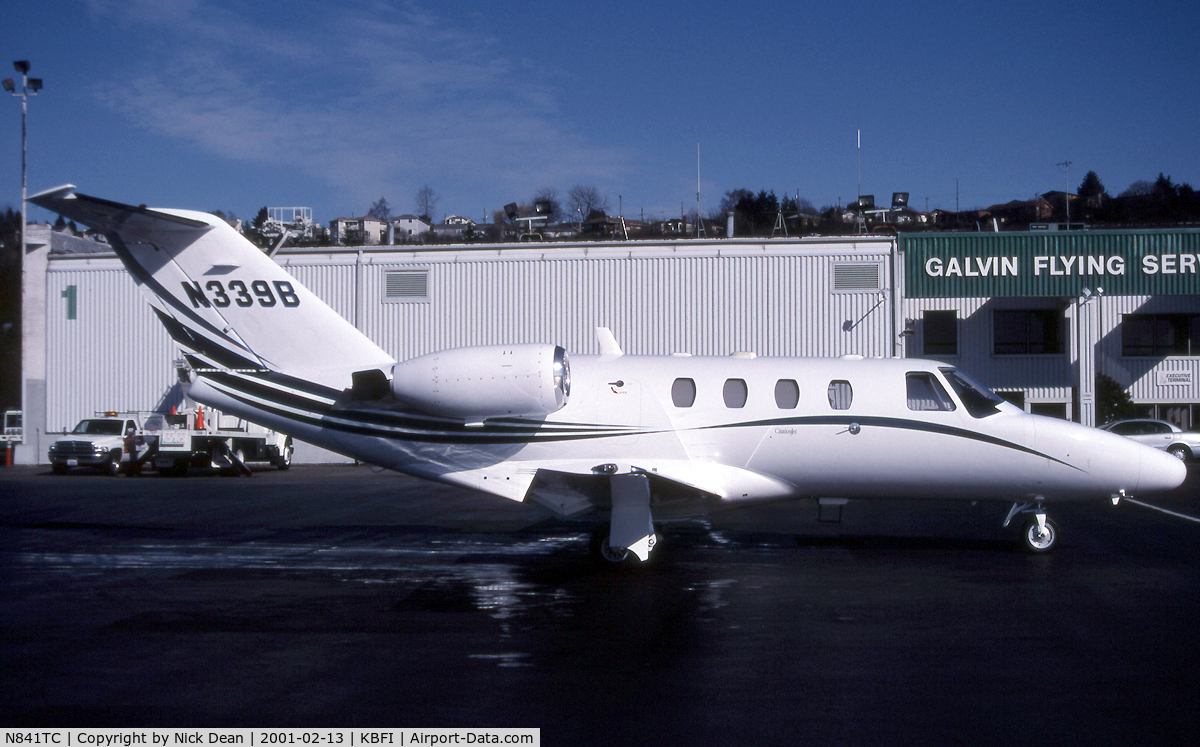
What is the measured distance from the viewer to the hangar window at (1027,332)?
115 feet

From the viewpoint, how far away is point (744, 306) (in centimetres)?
3303

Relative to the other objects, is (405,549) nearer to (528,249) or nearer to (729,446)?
(729,446)

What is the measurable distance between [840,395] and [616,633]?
17.9 ft

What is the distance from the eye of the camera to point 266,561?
1235cm

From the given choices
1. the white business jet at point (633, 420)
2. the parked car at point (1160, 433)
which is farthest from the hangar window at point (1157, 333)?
the white business jet at point (633, 420)

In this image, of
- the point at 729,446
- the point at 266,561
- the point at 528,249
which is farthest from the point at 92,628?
the point at 528,249

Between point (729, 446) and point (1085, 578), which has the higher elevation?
point (729, 446)

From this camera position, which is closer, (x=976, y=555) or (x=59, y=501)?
(x=976, y=555)

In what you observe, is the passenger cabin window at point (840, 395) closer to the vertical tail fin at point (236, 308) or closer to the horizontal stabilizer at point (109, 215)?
the vertical tail fin at point (236, 308)

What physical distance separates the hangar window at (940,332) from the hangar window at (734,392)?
82.4ft

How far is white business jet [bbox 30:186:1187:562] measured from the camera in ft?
38.7

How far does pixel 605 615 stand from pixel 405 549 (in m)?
5.29

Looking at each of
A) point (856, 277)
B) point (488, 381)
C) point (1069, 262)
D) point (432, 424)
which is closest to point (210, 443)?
point (432, 424)

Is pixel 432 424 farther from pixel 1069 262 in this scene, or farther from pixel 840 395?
pixel 1069 262
